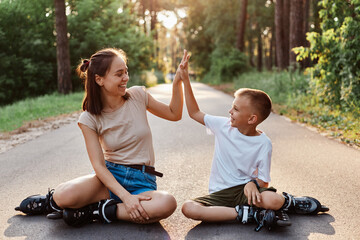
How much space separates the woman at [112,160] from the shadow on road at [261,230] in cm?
33

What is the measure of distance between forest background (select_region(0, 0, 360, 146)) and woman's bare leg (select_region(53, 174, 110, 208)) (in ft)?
16.2

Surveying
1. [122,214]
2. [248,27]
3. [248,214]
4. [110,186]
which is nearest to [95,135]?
[110,186]

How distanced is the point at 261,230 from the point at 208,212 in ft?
1.50

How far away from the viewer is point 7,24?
17.8 m

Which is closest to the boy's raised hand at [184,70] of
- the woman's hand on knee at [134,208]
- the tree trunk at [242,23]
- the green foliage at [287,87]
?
the woman's hand on knee at [134,208]

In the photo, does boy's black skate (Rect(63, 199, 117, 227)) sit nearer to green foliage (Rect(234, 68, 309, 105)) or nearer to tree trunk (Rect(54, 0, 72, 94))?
green foliage (Rect(234, 68, 309, 105))

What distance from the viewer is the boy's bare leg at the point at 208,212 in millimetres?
3262

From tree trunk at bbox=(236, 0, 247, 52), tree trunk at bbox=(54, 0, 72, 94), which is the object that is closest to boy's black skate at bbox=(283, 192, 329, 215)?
tree trunk at bbox=(54, 0, 72, 94)

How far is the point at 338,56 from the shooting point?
387 inches

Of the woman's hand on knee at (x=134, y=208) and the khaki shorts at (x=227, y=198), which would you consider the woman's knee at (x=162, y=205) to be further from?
the khaki shorts at (x=227, y=198)

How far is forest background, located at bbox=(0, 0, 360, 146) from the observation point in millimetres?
9477

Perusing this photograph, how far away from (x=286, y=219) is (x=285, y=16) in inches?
860

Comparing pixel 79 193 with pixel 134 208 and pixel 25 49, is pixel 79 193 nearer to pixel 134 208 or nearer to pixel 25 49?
pixel 134 208

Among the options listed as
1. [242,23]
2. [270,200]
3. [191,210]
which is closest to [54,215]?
[191,210]
